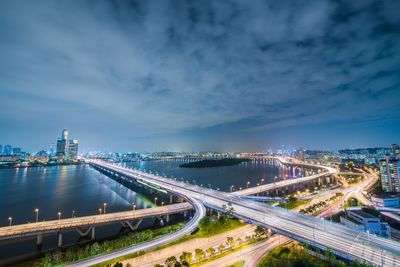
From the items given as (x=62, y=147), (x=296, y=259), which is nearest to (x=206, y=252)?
(x=296, y=259)

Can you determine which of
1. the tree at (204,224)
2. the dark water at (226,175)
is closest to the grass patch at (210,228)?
the tree at (204,224)

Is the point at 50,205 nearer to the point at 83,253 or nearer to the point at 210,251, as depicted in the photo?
the point at 83,253

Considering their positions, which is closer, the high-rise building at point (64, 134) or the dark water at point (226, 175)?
the dark water at point (226, 175)

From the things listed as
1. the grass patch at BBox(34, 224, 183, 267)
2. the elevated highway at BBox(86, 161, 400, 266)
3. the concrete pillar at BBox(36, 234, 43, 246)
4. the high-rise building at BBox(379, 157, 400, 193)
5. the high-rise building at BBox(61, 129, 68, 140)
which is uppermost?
the high-rise building at BBox(61, 129, 68, 140)

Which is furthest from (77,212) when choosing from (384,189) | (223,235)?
(384,189)

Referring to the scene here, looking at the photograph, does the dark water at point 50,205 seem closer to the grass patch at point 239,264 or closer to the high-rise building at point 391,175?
the grass patch at point 239,264

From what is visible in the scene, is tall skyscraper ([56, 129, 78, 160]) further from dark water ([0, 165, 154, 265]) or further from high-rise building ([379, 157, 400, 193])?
high-rise building ([379, 157, 400, 193])

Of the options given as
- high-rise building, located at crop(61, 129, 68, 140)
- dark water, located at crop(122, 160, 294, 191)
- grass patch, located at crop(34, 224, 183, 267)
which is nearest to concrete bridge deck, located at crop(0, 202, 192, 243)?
grass patch, located at crop(34, 224, 183, 267)

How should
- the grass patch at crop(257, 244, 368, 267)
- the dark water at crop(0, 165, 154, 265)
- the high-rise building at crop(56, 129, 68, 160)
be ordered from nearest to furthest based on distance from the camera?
the grass patch at crop(257, 244, 368, 267) → the dark water at crop(0, 165, 154, 265) → the high-rise building at crop(56, 129, 68, 160)
